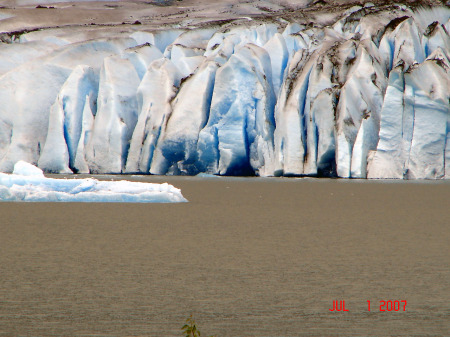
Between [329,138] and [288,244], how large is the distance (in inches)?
816

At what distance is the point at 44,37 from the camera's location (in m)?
44.3

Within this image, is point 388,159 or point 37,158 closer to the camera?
point 388,159

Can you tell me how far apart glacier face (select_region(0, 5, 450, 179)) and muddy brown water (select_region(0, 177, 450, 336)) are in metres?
15.1

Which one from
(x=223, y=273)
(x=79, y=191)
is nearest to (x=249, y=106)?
(x=79, y=191)

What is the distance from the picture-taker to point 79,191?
19531 millimetres

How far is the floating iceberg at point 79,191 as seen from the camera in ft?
62.1

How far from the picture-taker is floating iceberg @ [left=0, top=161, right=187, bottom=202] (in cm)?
Result: 1892

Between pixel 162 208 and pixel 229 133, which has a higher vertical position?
pixel 162 208

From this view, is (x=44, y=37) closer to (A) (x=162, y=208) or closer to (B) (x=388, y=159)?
(B) (x=388, y=159)

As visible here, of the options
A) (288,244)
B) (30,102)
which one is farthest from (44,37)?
(288,244)

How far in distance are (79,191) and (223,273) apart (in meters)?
12.4
